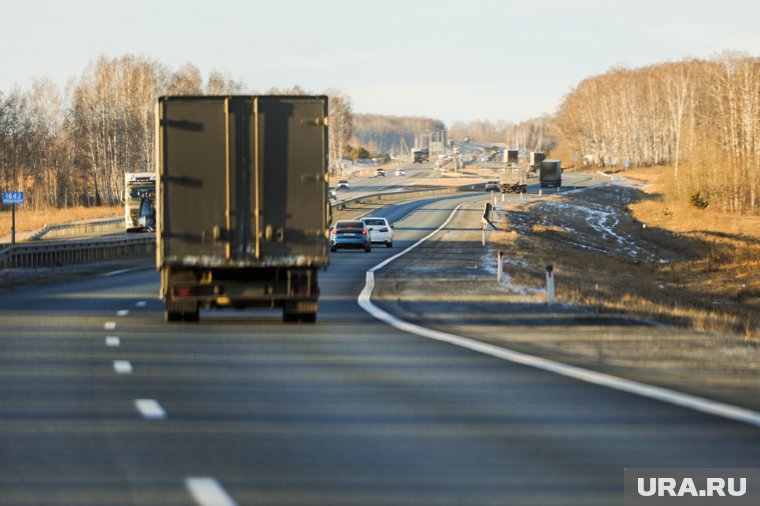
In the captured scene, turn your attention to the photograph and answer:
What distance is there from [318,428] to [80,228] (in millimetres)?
67415

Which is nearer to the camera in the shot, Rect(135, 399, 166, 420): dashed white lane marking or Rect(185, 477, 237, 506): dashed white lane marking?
Rect(185, 477, 237, 506): dashed white lane marking

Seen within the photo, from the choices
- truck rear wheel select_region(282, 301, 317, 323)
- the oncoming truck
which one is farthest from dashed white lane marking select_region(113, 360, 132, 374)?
the oncoming truck

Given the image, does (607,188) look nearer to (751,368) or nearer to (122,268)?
(122,268)

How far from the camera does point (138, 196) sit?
6806 centimetres

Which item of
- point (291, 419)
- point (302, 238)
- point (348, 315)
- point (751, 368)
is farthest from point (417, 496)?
point (348, 315)

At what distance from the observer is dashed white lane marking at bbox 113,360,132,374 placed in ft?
44.9

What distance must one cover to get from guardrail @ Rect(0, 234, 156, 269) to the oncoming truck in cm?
964

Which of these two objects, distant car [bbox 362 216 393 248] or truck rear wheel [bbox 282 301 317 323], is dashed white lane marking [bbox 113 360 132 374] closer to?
truck rear wheel [bbox 282 301 317 323]

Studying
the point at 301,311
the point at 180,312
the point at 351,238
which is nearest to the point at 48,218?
the point at 351,238

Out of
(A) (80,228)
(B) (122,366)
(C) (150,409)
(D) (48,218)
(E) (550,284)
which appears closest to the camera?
(C) (150,409)

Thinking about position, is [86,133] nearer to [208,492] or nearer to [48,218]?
[48,218]

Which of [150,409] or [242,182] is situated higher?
[242,182]

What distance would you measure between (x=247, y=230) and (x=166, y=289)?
167 centimetres

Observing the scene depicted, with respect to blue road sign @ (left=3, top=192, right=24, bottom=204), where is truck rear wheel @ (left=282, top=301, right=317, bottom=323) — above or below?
below
